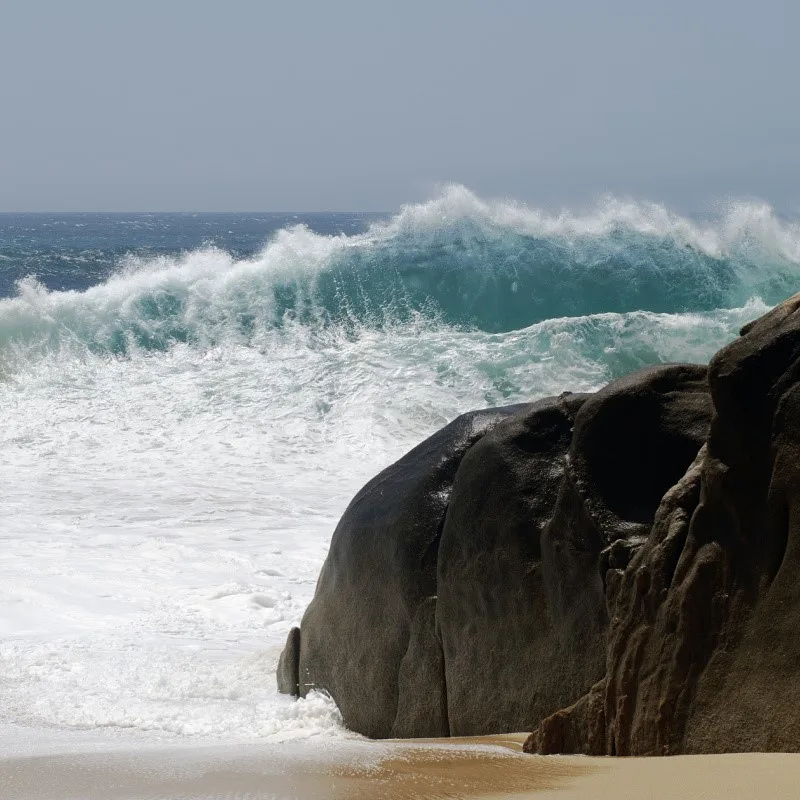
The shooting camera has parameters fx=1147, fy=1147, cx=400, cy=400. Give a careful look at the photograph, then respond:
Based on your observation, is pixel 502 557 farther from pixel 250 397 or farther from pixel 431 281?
pixel 431 281

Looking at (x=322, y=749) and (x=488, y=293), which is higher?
(x=488, y=293)

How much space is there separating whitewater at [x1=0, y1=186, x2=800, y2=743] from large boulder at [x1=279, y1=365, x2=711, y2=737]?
511mm

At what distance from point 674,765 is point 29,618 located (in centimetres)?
465

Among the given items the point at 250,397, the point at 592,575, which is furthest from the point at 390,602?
the point at 250,397

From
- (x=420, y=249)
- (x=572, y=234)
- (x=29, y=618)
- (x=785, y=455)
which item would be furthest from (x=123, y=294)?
(x=785, y=455)

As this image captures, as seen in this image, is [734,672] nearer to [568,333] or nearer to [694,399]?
[694,399]

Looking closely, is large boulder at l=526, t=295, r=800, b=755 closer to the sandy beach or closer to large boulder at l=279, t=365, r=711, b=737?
the sandy beach

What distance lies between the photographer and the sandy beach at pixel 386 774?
262cm

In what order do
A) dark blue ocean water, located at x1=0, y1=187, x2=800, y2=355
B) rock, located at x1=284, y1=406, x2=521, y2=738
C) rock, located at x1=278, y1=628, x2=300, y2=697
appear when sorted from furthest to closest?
dark blue ocean water, located at x1=0, y1=187, x2=800, y2=355 < rock, located at x1=278, y1=628, x2=300, y2=697 < rock, located at x1=284, y1=406, x2=521, y2=738

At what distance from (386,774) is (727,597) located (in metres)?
1.09

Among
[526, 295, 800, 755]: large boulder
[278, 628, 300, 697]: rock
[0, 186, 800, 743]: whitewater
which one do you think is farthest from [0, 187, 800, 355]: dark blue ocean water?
[526, 295, 800, 755]: large boulder

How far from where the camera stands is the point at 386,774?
329 cm

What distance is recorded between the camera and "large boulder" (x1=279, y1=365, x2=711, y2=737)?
370 cm

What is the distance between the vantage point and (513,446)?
4078 millimetres
